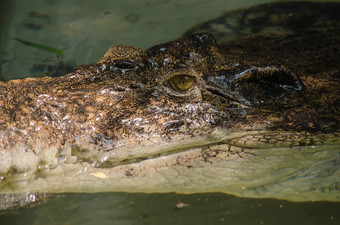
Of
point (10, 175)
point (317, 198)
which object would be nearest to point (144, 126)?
point (10, 175)

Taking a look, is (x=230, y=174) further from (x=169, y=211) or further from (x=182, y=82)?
(x=182, y=82)

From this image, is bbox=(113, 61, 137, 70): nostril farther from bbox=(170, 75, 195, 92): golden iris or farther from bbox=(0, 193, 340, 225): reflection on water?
bbox=(0, 193, 340, 225): reflection on water

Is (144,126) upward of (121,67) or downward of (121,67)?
downward

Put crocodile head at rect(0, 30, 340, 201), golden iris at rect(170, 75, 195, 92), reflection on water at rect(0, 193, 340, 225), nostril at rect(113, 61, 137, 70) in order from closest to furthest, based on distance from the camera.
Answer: crocodile head at rect(0, 30, 340, 201) < reflection on water at rect(0, 193, 340, 225) < golden iris at rect(170, 75, 195, 92) < nostril at rect(113, 61, 137, 70)

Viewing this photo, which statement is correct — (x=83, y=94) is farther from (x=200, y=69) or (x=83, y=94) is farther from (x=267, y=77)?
(x=267, y=77)

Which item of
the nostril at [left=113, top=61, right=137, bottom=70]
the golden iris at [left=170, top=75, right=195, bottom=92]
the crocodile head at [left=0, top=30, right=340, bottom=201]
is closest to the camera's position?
the crocodile head at [left=0, top=30, right=340, bottom=201]

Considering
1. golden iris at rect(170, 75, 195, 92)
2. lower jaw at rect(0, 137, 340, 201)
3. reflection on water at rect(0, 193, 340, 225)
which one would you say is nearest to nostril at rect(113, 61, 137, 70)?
golden iris at rect(170, 75, 195, 92)

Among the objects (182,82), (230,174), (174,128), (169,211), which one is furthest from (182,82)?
(169,211)

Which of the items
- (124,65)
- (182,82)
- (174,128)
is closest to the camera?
(174,128)
